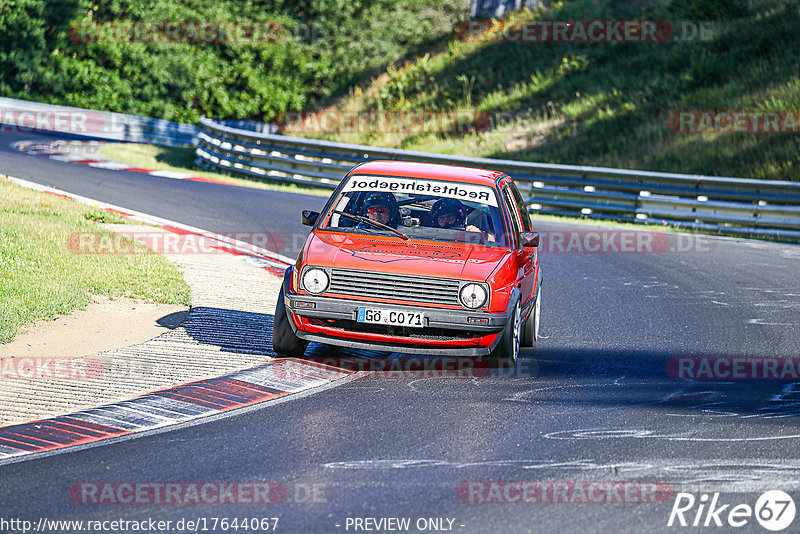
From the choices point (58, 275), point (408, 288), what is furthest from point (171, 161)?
point (408, 288)

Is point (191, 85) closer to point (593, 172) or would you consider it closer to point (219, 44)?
point (219, 44)

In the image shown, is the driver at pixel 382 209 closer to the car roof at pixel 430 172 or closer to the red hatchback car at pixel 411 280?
the red hatchback car at pixel 411 280

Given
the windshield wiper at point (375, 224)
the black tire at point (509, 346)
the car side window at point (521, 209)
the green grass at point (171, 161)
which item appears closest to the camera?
the black tire at point (509, 346)

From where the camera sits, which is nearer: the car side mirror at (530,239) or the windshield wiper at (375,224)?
the windshield wiper at (375,224)

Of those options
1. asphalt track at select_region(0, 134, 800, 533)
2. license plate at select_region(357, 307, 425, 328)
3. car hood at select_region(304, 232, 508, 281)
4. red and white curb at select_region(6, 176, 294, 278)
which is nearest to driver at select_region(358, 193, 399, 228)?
car hood at select_region(304, 232, 508, 281)

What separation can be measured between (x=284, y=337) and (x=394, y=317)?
1060 mm

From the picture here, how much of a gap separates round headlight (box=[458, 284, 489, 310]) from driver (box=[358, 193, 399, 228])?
4.25ft

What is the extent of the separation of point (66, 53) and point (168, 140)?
9.80 metres

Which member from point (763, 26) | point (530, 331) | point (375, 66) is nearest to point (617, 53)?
point (763, 26)

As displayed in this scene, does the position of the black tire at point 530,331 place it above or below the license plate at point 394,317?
below

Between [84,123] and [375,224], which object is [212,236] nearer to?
[375,224]

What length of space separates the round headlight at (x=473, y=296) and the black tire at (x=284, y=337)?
4.97 feet

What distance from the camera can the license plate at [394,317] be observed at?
328 inches

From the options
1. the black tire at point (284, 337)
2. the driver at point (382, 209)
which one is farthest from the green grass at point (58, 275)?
the driver at point (382, 209)
